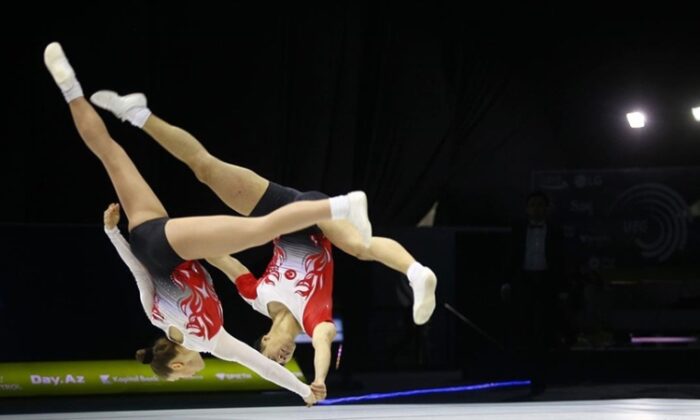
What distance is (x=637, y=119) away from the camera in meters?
8.84

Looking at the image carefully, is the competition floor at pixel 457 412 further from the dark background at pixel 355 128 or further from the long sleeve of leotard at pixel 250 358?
the dark background at pixel 355 128

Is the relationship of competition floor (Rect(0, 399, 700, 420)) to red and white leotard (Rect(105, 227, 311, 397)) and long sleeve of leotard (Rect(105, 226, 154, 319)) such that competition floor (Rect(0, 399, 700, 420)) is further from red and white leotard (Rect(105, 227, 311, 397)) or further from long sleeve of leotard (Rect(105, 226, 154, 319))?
long sleeve of leotard (Rect(105, 226, 154, 319))

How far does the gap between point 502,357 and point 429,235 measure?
1.06 m

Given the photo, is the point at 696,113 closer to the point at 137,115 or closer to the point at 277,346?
the point at 277,346

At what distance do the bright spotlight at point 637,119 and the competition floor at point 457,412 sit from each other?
258cm

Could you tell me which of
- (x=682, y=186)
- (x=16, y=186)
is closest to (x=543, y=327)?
(x=682, y=186)

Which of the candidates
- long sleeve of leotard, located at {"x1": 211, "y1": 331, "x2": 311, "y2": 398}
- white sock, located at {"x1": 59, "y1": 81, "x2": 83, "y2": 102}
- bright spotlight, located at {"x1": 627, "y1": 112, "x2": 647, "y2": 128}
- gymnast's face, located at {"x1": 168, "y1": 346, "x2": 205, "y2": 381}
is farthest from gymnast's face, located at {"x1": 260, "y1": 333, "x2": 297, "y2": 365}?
bright spotlight, located at {"x1": 627, "y1": 112, "x2": 647, "y2": 128}

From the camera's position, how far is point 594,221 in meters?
8.77

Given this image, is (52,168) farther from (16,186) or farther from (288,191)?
(288,191)

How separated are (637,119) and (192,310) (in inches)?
187

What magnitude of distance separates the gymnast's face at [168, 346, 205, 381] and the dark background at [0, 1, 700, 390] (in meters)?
2.28

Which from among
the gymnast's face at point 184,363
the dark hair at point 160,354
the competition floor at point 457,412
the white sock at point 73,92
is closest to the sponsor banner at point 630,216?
the competition floor at point 457,412

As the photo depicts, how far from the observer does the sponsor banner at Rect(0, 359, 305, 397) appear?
735cm

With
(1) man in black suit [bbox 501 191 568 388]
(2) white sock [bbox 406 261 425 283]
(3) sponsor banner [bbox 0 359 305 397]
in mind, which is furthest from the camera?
(1) man in black suit [bbox 501 191 568 388]
